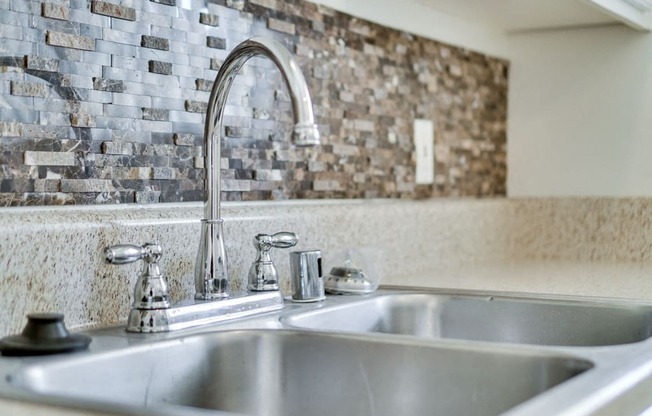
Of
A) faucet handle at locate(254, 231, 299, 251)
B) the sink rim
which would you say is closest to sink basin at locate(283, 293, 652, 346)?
the sink rim

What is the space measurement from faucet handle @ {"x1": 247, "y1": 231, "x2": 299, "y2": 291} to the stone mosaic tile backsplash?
13cm

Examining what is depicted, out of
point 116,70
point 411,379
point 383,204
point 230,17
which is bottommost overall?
point 411,379

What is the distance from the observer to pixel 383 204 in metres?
1.79

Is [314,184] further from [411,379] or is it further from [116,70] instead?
[411,379]

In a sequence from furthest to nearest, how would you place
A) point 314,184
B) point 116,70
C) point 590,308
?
point 314,184, point 590,308, point 116,70

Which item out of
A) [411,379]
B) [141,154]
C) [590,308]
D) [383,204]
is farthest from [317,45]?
[411,379]

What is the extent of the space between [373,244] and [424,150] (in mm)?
368

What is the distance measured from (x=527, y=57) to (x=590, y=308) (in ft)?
3.50

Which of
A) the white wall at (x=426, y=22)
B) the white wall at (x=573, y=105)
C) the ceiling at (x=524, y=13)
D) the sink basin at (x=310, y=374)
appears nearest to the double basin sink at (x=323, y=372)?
the sink basin at (x=310, y=374)

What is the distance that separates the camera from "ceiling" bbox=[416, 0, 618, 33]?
201 centimetres

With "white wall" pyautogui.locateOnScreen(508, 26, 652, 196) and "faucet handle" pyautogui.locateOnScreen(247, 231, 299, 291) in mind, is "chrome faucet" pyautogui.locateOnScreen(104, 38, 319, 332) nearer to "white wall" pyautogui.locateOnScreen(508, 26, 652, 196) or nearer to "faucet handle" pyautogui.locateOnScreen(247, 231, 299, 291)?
"faucet handle" pyautogui.locateOnScreen(247, 231, 299, 291)

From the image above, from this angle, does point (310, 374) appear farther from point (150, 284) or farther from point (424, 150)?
point (424, 150)

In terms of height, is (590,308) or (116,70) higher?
(116,70)

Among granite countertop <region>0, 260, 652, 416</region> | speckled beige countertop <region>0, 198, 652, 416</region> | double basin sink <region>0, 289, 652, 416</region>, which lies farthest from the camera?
granite countertop <region>0, 260, 652, 416</region>
